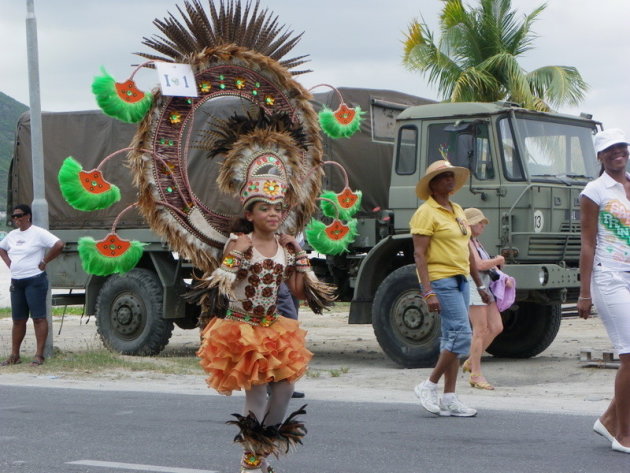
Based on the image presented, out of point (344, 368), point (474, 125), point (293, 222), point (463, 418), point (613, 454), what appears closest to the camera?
point (613, 454)

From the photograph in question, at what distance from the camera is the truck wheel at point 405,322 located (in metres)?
12.4

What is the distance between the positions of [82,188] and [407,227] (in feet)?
13.7

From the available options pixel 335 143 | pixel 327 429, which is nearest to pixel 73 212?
pixel 335 143

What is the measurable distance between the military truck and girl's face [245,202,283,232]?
6.45 metres

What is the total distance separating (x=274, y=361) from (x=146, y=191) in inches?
147

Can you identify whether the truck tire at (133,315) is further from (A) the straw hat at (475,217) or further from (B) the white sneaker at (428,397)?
(B) the white sneaker at (428,397)

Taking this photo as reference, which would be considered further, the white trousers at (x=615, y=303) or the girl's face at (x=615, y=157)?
the girl's face at (x=615, y=157)

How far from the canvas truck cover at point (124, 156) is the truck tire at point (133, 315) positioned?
2.39ft

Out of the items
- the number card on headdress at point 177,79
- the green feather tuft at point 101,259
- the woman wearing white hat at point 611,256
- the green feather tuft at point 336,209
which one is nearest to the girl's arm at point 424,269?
the woman wearing white hat at point 611,256

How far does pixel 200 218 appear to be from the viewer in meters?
8.66

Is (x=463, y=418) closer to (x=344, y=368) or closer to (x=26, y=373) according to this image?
(x=344, y=368)

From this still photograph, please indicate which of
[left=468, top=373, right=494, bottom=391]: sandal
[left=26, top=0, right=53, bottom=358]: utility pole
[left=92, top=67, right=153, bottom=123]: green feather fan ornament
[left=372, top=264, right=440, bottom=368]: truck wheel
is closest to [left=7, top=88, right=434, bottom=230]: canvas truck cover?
[left=26, top=0, right=53, bottom=358]: utility pole

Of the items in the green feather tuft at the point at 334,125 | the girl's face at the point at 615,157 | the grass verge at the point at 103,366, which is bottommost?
the grass verge at the point at 103,366

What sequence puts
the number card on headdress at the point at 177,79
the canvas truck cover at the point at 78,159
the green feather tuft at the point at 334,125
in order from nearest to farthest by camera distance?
the number card on headdress at the point at 177,79, the green feather tuft at the point at 334,125, the canvas truck cover at the point at 78,159
